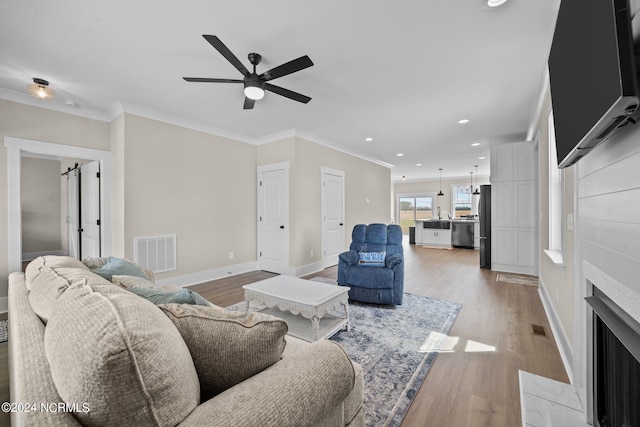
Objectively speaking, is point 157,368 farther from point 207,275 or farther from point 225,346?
point 207,275

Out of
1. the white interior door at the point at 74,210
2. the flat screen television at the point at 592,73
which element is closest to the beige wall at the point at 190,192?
the white interior door at the point at 74,210

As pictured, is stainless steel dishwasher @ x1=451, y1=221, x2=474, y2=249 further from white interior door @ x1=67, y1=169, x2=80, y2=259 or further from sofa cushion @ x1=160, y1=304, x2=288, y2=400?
white interior door @ x1=67, y1=169, x2=80, y2=259

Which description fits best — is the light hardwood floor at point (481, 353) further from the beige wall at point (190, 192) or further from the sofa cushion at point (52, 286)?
the sofa cushion at point (52, 286)

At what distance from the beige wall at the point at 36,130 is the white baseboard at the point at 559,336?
564cm

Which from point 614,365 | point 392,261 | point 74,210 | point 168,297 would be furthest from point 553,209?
point 74,210

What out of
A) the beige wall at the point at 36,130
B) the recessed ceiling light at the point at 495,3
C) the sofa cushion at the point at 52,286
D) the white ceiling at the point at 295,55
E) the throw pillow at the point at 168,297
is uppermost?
the white ceiling at the point at 295,55

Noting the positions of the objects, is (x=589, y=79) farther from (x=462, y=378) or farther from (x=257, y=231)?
Answer: (x=257, y=231)

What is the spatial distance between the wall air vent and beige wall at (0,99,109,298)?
1333 mm

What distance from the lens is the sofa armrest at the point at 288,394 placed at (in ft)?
2.22

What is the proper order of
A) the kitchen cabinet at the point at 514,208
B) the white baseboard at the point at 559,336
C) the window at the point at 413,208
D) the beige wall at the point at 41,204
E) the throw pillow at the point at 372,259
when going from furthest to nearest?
the window at the point at 413,208, the beige wall at the point at 41,204, the kitchen cabinet at the point at 514,208, the throw pillow at the point at 372,259, the white baseboard at the point at 559,336

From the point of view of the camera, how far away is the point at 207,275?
446cm

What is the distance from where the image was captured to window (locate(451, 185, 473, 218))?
11.5m

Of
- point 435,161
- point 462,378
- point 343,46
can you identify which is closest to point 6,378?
point 462,378

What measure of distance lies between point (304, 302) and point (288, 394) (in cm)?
144
